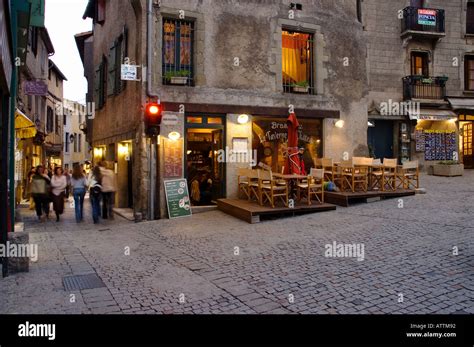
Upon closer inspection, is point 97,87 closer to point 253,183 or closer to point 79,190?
point 79,190

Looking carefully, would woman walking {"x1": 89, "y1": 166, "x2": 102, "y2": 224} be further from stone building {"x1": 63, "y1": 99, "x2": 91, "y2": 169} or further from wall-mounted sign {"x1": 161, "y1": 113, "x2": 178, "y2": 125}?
stone building {"x1": 63, "y1": 99, "x2": 91, "y2": 169}

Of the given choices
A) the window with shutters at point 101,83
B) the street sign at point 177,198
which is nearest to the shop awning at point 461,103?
the street sign at point 177,198

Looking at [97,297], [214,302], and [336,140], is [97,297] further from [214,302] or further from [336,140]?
[336,140]

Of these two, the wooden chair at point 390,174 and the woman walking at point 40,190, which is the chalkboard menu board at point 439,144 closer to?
the wooden chair at point 390,174

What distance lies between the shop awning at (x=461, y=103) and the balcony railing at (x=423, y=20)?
3.62m

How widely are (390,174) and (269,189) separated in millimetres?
4370

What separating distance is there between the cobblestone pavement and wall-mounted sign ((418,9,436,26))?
47.6 ft

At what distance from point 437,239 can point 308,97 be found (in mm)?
7358

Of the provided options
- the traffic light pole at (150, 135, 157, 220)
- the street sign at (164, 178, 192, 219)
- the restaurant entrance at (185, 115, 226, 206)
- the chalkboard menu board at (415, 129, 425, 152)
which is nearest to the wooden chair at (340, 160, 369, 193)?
the restaurant entrance at (185, 115, 226, 206)

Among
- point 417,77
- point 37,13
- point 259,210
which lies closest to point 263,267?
point 259,210

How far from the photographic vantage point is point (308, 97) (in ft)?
44.3

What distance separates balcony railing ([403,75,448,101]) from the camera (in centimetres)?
2138

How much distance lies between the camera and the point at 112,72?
49.1ft
